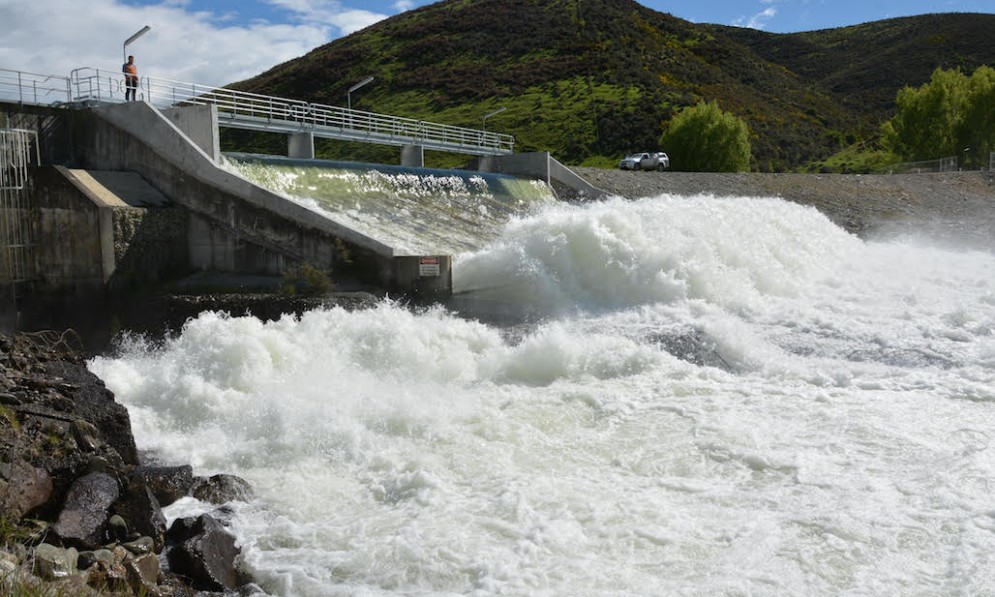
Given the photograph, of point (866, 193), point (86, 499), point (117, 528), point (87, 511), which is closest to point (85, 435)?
point (86, 499)

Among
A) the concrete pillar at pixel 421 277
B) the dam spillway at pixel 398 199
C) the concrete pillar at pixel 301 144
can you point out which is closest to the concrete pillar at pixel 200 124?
the dam spillway at pixel 398 199

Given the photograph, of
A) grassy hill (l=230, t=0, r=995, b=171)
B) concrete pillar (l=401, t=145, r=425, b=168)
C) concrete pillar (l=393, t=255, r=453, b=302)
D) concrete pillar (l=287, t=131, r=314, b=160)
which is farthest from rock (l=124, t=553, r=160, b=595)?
grassy hill (l=230, t=0, r=995, b=171)

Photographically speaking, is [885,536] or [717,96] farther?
[717,96]

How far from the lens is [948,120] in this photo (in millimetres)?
49375

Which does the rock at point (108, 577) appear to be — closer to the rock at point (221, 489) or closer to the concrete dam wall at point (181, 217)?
the rock at point (221, 489)

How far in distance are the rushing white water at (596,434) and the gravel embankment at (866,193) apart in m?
12.9

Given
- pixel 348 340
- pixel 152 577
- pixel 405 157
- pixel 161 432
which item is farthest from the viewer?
pixel 405 157

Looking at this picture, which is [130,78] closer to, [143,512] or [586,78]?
[143,512]

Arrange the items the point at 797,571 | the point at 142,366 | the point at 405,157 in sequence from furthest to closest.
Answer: the point at 405,157, the point at 142,366, the point at 797,571

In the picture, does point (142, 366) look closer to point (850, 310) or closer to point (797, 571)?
point (797, 571)

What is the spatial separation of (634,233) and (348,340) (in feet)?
26.5

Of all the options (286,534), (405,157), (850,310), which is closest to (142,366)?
(286,534)

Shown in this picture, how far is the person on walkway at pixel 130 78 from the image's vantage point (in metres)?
19.7

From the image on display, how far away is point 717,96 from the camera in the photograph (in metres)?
65.1
